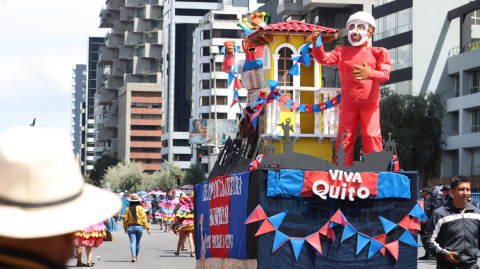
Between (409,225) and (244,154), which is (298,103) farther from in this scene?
(409,225)

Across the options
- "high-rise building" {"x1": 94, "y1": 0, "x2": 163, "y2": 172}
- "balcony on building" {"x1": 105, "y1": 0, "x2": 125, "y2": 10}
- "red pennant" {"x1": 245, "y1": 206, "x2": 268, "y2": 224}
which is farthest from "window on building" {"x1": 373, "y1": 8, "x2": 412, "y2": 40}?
"balcony on building" {"x1": 105, "y1": 0, "x2": 125, "y2": 10}

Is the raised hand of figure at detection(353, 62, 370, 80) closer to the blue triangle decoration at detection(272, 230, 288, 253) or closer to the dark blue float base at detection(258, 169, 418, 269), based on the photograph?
the dark blue float base at detection(258, 169, 418, 269)

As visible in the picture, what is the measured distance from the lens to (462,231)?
7.80m

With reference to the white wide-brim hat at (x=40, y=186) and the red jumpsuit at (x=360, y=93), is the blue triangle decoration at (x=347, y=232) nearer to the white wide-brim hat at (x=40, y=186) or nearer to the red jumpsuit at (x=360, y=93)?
the red jumpsuit at (x=360, y=93)

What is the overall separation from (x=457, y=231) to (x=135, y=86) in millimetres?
126168

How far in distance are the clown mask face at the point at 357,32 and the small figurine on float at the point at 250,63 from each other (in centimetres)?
206

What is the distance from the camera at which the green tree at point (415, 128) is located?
147 ft

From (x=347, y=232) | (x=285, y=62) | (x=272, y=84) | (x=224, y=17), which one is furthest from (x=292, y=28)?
(x=224, y=17)

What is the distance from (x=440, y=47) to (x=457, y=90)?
3.39 metres

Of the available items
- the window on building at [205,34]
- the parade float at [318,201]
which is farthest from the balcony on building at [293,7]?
the parade float at [318,201]

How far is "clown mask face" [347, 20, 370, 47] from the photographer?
435 inches

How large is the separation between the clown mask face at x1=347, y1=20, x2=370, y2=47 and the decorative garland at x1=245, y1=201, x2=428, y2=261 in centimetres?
249

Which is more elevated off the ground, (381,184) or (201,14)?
(201,14)

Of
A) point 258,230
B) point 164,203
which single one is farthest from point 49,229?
point 164,203
